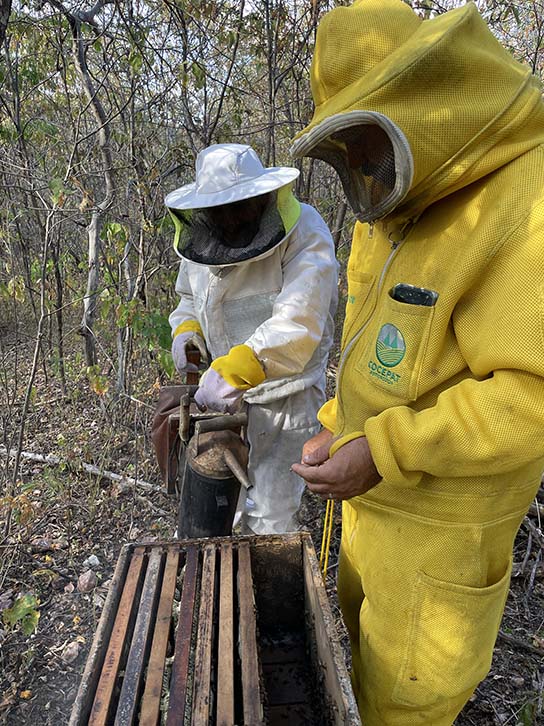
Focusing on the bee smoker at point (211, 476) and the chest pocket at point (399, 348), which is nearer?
the chest pocket at point (399, 348)

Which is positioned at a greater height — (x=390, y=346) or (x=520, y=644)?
(x=390, y=346)

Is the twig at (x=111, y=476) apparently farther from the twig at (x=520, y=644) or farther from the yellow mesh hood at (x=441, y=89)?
the yellow mesh hood at (x=441, y=89)

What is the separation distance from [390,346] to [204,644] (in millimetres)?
862

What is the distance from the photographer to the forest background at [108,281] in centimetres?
243

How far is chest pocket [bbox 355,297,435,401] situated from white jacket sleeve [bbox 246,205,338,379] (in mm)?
773

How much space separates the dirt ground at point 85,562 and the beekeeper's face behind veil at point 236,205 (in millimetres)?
1704

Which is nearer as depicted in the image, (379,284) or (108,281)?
(379,284)

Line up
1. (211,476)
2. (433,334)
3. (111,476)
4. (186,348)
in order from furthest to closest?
(111,476), (186,348), (211,476), (433,334)

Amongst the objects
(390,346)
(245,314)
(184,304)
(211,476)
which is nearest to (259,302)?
(245,314)

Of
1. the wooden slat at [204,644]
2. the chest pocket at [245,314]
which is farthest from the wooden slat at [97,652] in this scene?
the chest pocket at [245,314]

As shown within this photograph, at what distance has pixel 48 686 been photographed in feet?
7.43

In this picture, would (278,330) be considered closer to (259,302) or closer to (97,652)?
(259,302)

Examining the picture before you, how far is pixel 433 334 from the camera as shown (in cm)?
105

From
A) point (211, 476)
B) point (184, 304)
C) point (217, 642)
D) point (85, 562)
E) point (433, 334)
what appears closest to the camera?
point (433, 334)
